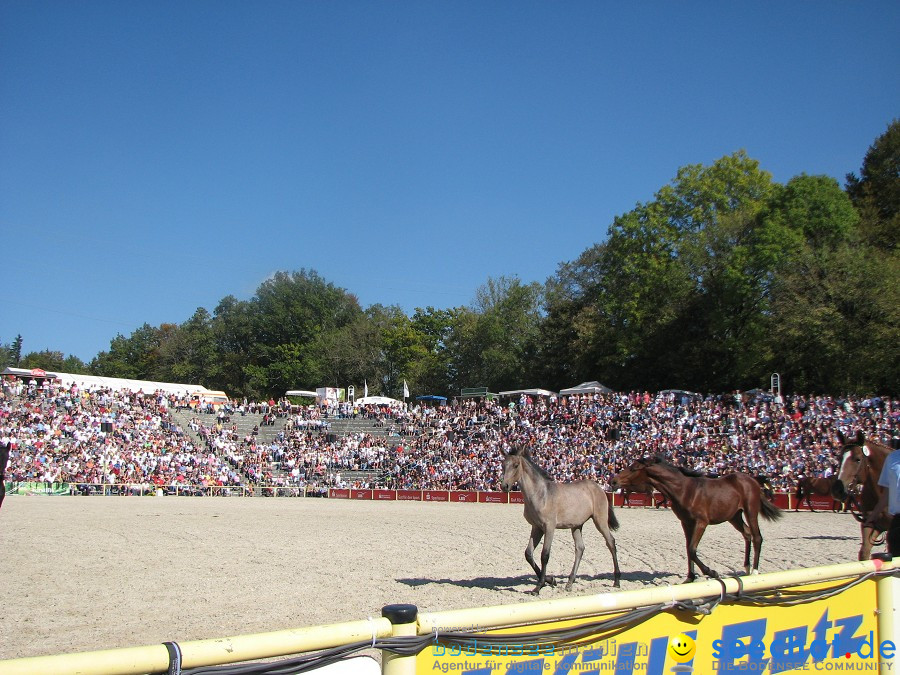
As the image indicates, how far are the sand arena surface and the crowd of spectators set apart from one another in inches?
254

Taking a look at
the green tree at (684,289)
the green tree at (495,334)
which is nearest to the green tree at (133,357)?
the green tree at (495,334)

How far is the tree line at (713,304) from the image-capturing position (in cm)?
3803

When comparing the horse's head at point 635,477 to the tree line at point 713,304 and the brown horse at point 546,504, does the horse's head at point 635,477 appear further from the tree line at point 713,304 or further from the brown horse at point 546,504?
the tree line at point 713,304

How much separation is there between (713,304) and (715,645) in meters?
44.4

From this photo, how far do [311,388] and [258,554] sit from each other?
7195 cm

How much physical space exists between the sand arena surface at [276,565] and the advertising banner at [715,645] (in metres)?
5.57

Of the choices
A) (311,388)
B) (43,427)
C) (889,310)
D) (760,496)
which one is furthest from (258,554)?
(311,388)

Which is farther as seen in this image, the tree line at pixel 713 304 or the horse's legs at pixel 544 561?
the tree line at pixel 713 304

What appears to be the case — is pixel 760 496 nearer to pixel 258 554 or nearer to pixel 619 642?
pixel 258 554

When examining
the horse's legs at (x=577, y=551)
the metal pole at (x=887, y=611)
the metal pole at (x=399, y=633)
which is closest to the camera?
the metal pole at (x=399, y=633)

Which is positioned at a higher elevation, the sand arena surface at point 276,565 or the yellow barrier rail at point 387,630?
the yellow barrier rail at point 387,630

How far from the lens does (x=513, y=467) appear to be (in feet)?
37.1

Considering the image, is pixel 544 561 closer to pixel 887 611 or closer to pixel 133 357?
pixel 887 611

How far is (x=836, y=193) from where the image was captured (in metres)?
45.0
